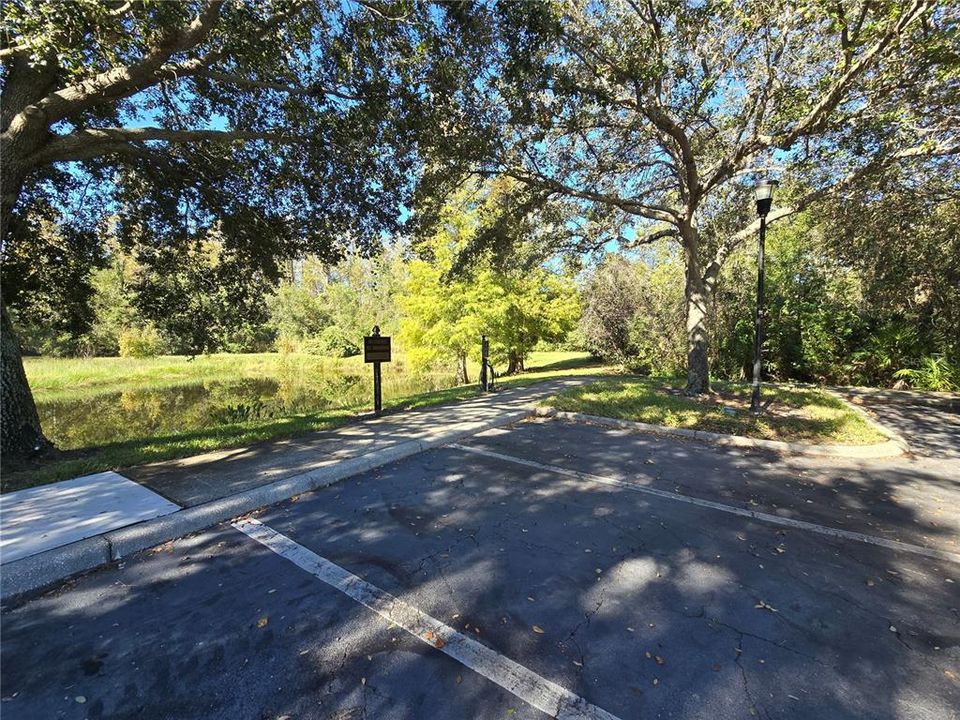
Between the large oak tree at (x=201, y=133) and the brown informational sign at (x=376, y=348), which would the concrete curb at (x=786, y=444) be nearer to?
the brown informational sign at (x=376, y=348)

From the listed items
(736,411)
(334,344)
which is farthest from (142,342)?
(736,411)

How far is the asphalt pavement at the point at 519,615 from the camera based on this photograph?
76.2 inches

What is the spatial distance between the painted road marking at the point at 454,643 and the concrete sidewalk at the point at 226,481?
3.19 ft

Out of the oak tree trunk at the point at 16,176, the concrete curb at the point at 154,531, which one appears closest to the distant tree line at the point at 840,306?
the concrete curb at the point at 154,531

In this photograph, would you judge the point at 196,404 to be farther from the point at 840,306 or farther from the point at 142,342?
the point at 840,306

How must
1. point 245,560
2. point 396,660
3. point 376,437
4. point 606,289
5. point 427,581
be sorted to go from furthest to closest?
1. point 606,289
2. point 376,437
3. point 245,560
4. point 427,581
5. point 396,660

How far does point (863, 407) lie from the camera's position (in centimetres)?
849

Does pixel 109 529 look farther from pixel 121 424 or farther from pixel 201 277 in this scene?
pixel 121 424

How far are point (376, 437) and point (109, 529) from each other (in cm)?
334

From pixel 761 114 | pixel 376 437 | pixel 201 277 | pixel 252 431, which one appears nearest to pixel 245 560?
pixel 376 437

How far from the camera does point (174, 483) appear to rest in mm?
4406

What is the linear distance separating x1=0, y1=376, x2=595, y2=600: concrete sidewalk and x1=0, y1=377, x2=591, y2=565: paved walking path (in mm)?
12

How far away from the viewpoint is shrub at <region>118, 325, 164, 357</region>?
18.1m

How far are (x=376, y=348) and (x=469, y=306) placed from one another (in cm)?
801
